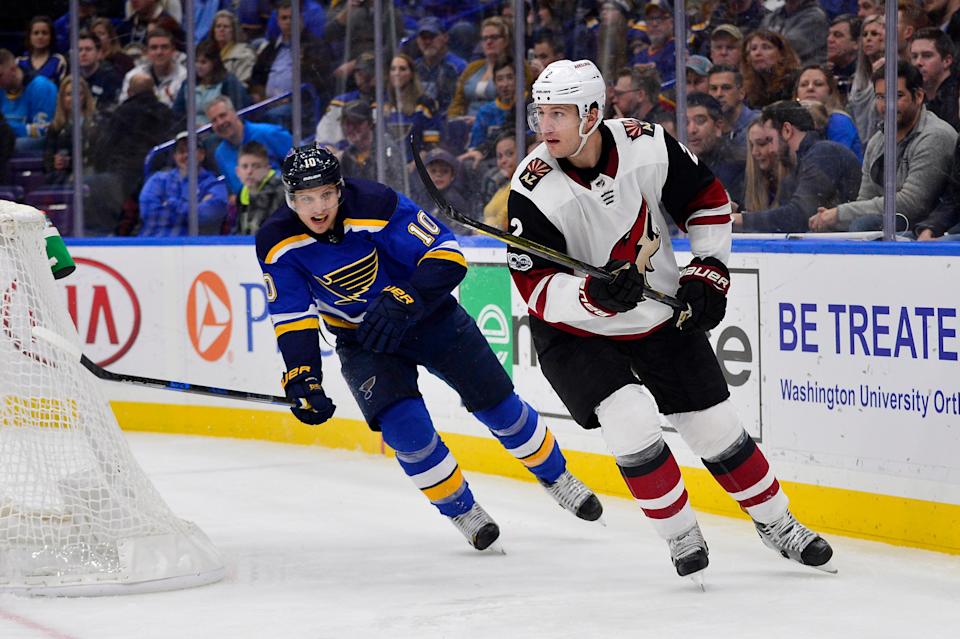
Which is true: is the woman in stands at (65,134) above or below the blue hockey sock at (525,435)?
above

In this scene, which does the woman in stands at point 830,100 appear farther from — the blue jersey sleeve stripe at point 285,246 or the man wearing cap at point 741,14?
the blue jersey sleeve stripe at point 285,246

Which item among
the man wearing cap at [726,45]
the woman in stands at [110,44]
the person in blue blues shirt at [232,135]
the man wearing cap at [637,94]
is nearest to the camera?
the man wearing cap at [726,45]

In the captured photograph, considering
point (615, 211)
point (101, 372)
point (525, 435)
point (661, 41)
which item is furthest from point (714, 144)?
point (101, 372)

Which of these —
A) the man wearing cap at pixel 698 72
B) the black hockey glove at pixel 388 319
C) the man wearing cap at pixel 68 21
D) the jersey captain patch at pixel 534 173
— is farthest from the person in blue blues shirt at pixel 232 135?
the jersey captain patch at pixel 534 173

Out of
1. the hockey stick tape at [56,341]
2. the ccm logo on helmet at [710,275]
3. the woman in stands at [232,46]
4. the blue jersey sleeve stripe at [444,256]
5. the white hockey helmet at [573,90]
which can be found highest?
the woman in stands at [232,46]

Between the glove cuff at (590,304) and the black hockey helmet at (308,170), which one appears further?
the black hockey helmet at (308,170)

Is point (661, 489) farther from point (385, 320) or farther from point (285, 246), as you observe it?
point (285, 246)

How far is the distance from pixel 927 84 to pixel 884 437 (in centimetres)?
96

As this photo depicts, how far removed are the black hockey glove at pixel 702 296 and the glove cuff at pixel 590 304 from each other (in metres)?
0.20

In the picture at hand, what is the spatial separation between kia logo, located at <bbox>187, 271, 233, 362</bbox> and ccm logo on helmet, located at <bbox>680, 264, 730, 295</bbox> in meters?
3.37

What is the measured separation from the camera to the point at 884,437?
380cm

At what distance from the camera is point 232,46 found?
6.49 m

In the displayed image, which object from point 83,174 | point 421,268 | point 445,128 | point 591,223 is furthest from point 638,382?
point 83,174

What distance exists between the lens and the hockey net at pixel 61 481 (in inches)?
137
